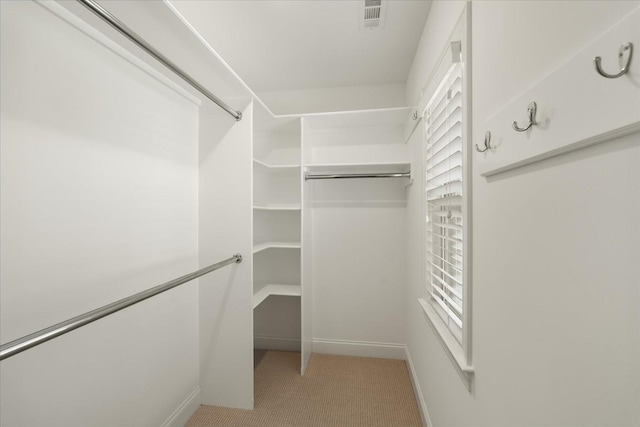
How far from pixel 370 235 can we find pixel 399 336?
0.99 meters

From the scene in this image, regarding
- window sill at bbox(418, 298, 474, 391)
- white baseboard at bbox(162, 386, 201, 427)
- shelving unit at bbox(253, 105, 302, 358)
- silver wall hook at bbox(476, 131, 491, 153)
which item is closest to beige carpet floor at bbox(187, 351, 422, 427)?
white baseboard at bbox(162, 386, 201, 427)

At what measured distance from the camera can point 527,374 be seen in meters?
0.67

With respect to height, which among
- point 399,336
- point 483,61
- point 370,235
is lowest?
point 399,336

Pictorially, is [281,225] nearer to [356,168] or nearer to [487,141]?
[356,168]

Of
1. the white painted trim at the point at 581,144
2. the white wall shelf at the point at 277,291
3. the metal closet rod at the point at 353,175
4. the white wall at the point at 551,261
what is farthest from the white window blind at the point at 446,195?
the white wall shelf at the point at 277,291

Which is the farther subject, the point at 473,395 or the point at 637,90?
the point at 473,395

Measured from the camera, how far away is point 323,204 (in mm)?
2689

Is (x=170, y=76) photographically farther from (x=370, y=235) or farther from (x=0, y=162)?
(x=370, y=235)

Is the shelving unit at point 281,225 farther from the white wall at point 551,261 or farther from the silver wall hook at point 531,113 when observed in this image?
the silver wall hook at point 531,113

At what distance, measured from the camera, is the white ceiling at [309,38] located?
65.8 inches

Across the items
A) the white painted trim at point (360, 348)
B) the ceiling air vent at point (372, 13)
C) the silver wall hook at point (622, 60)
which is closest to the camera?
the silver wall hook at point (622, 60)

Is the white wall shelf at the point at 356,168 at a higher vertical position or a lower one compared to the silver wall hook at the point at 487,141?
higher

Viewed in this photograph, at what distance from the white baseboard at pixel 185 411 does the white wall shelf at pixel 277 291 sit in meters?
0.75

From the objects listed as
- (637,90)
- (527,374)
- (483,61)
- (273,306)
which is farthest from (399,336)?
(637,90)
